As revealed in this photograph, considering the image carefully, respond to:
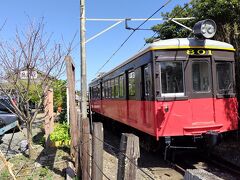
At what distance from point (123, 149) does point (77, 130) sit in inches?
209

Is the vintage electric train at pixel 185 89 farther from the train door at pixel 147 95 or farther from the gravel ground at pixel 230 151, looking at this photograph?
the gravel ground at pixel 230 151

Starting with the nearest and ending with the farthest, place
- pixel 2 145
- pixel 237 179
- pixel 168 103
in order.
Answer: pixel 237 179 → pixel 168 103 → pixel 2 145

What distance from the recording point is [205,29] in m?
9.80

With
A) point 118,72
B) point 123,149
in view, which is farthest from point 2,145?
point 123,149

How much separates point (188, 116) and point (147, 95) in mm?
1121

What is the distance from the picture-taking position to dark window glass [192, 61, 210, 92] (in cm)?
965

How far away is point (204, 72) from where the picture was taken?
9.81 meters

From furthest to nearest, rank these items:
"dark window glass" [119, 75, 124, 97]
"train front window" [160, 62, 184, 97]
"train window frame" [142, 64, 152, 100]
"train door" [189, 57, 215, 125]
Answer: "dark window glass" [119, 75, 124, 97] < "train door" [189, 57, 215, 125] < "train window frame" [142, 64, 152, 100] < "train front window" [160, 62, 184, 97]

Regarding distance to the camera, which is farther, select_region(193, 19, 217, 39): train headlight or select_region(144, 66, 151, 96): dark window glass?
select_region(193, 19, 217, 39): train headlight

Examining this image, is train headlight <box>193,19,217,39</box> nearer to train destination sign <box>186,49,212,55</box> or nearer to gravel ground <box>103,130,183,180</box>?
train destination sign <box>186,49,212,55</box>

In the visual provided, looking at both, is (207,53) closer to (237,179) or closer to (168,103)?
(168,103)

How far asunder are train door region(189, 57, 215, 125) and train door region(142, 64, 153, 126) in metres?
0.99

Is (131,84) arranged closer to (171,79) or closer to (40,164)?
(171,79)

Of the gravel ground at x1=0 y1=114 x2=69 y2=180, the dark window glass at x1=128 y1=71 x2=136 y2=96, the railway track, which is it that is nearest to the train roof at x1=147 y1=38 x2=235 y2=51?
the dark window glass at x1=128 y1=71 x2=136 y2=96
